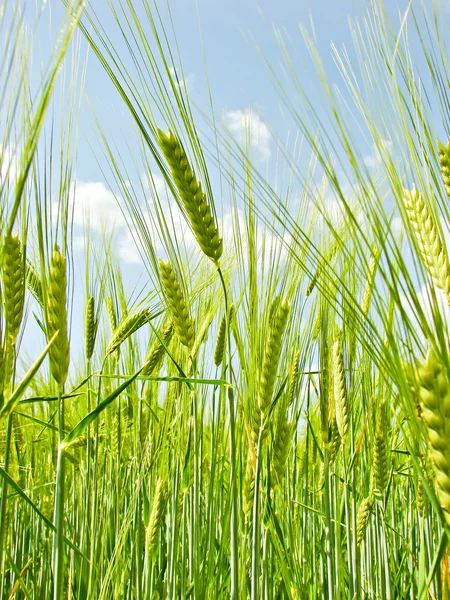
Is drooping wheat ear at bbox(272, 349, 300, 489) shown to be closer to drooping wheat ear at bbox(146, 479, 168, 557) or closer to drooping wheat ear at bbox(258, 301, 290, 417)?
drooping wheat ear at bbox(258, 301, 290, 417)

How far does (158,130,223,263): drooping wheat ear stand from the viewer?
1.33m

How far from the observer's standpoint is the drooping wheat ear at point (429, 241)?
1104 millimetres

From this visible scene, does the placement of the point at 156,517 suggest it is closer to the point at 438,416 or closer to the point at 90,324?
the point at 90,324

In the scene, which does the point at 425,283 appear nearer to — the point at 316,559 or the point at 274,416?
the point at 274,416

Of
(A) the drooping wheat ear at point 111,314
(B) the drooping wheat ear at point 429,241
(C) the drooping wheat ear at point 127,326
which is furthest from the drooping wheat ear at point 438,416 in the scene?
(A) the drooping wheat ear at point 111,314

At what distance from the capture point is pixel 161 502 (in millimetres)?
1816

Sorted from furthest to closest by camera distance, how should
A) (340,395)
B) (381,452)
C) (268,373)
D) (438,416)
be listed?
(381,452), (340,395), (268,373), (438,416)

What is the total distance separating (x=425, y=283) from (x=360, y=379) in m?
1.05

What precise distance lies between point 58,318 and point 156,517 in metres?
0.90

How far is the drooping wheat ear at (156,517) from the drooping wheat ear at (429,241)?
3.54ft

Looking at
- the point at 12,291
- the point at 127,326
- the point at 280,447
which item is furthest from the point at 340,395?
the point at 12,291

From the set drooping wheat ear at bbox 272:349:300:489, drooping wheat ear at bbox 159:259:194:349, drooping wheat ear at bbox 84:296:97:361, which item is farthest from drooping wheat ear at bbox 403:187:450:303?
drooping wheat ear at bbox 84:296:97:361

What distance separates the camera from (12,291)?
1.15 m

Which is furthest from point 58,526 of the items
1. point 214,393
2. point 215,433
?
point 214,393
